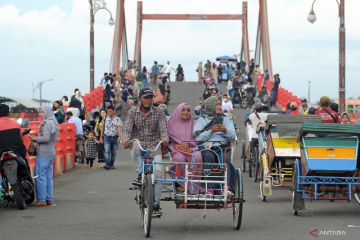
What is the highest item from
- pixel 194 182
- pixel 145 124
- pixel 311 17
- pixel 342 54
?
pixel 311 17

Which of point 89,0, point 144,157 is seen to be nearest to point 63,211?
point 144,157

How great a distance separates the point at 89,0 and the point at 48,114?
3067cm

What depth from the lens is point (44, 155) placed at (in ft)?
49.0

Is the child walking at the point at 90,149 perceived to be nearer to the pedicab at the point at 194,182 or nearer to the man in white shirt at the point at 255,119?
Result: the man in white shirt at the point at 255,119

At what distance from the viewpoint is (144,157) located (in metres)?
11.7

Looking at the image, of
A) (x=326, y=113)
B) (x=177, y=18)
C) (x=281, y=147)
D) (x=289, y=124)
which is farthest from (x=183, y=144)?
(x=177, y=18)

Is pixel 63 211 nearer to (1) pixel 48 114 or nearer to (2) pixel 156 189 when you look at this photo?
(1) pixel 48 114

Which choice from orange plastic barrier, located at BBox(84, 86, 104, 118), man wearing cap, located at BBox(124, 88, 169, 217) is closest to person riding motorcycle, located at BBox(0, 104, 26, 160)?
man wearing cap, located at BBox(124, 88, 169, 217)

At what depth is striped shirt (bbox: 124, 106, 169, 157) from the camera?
11883 millimetres

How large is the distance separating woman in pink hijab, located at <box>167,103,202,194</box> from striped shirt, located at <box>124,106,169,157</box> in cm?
16

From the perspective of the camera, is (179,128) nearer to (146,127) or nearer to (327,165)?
(146,127)

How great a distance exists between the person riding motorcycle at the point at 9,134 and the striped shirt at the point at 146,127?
2.82 metres

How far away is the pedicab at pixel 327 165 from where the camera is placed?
1323 centimetres

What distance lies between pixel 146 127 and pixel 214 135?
2.84 ft
